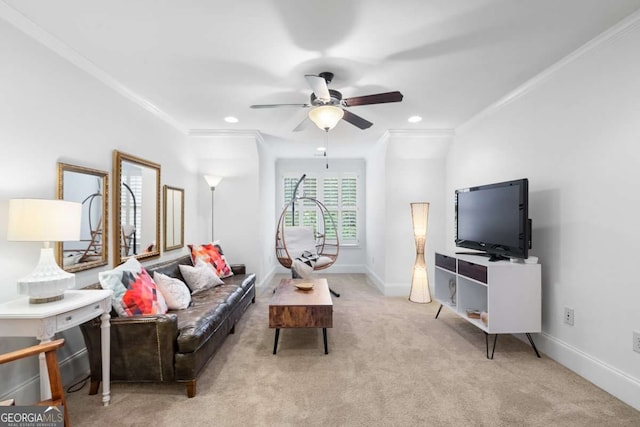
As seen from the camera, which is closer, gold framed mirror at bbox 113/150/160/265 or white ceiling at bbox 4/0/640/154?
white ceiling at bbox 4/0/640/154

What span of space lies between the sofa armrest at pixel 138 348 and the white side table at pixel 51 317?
4.2 inches

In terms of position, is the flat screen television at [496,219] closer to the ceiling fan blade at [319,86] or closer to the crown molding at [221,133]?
the ceiling fan blade at [319,86]

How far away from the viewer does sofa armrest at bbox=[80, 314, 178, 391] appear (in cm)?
206

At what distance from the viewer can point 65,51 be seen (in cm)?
226

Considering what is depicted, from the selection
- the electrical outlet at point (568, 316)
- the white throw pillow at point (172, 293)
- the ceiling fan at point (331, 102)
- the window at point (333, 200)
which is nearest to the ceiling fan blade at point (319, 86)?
the ceiling fan at point (331, 102)

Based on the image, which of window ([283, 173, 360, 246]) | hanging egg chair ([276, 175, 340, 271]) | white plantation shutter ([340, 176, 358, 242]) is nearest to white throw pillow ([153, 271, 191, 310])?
hanging egg chair ([276, 175, 340, 271])

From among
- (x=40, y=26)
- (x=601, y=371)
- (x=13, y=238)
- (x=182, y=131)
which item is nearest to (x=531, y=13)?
(x=601, y=371)

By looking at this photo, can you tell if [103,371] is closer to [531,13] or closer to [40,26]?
[40,26]

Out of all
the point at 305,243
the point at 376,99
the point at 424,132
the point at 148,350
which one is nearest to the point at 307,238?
the point at 305,243

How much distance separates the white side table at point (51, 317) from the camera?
159 centimetres

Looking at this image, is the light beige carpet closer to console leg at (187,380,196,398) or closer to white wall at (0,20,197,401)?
console leg at (187,380,196,398)

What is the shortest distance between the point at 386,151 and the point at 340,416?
12.0 ft

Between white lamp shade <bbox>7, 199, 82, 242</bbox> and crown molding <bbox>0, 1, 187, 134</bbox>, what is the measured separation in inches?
46.2

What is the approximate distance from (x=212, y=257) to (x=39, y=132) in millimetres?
2159
